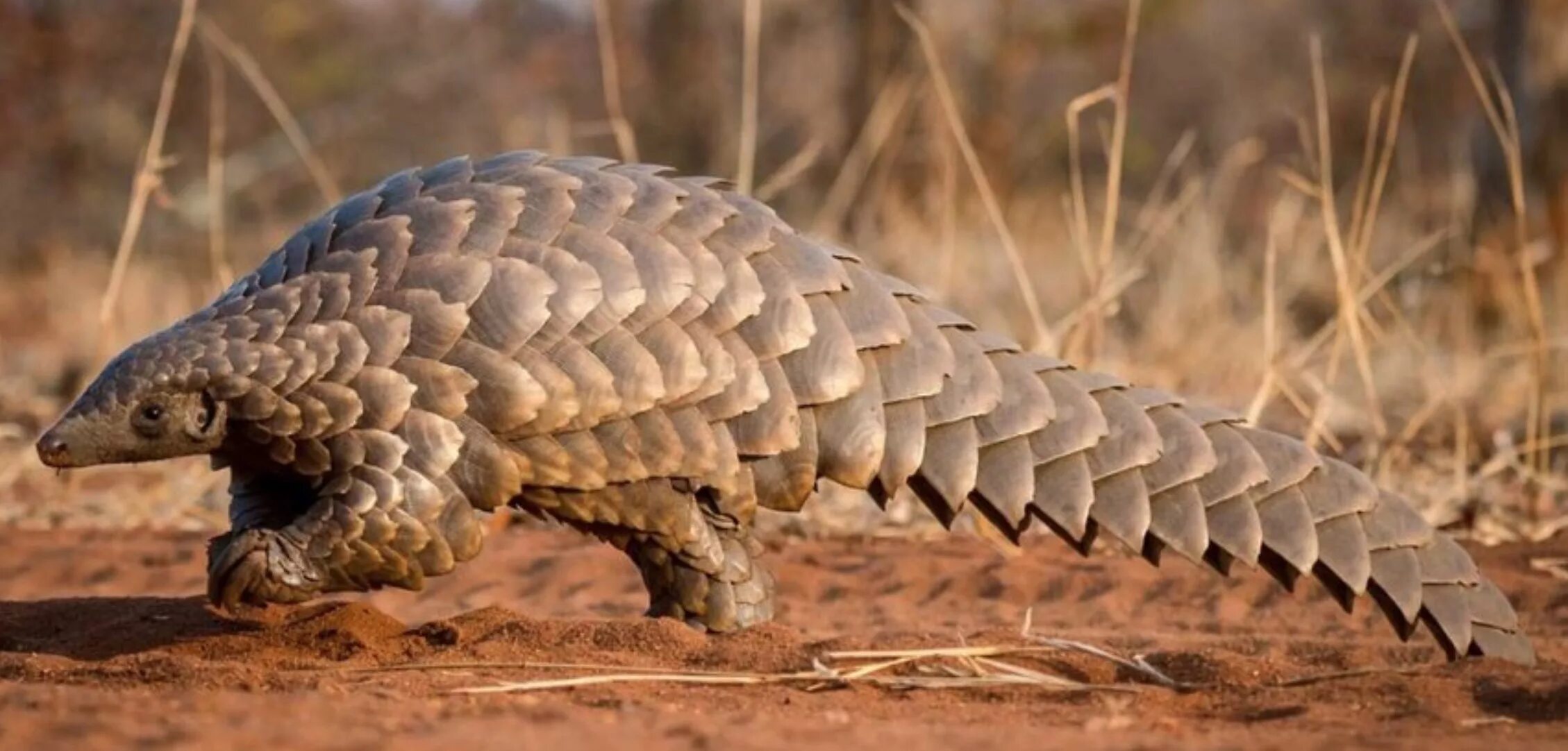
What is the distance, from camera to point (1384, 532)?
4.19m

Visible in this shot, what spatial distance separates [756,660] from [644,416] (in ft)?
1.64

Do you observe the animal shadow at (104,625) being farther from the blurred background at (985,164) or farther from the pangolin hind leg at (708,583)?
the blurred background at (985,164)

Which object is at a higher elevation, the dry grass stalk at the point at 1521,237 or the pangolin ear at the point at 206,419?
the dry grass stalk at the point at 1521,237

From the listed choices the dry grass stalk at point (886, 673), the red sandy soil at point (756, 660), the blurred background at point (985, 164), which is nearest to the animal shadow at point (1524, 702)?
the red sandy soil at point (756, 660)

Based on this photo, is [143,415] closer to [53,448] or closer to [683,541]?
[53,448]

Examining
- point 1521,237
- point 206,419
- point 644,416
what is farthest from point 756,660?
point 1521,237

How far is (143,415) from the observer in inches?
152

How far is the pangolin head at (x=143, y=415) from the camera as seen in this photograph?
3.82m

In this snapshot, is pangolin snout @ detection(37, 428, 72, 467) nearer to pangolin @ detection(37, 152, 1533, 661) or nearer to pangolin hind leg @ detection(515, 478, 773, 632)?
pangolin @ detection(37, 152, 1533, 661)

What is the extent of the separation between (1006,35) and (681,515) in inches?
525

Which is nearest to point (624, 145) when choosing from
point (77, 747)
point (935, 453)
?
point (935, 453)

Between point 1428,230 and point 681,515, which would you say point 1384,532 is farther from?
point 1428,230

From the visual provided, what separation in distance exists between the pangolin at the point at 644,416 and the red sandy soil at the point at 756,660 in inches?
8.3

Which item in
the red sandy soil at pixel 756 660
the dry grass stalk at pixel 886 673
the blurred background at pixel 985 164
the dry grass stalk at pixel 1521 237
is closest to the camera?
the red sandy soil at pixel 756 660
